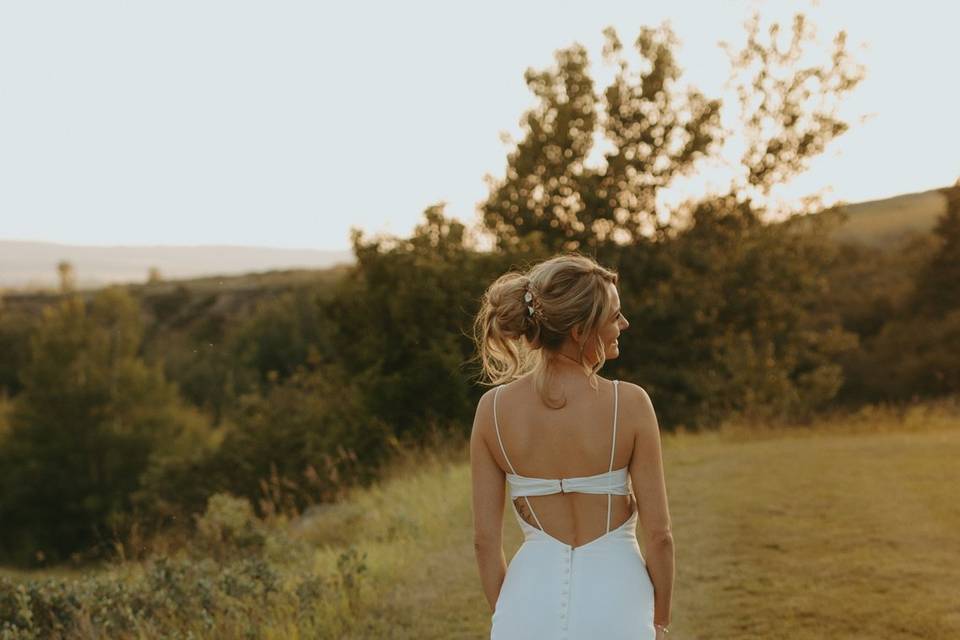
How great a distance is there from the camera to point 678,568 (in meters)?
9.19

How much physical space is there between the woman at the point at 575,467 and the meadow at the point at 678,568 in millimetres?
4233

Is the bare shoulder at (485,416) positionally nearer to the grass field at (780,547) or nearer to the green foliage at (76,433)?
the grass field at (780,547)

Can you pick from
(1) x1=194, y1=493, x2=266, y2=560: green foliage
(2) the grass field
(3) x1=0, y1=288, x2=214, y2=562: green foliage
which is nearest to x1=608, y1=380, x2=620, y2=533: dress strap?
(2) the grass field

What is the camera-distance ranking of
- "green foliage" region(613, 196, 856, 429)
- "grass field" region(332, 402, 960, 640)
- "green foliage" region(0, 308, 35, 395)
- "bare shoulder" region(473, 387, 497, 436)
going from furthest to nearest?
"green foliage" region(0, 308, 35, 395)
"green foliage" region(613, 196, 856, 429)
"grass field" region(332, 402, 960, 640)
"bare shoulder" region(473, 387, 497, 436)

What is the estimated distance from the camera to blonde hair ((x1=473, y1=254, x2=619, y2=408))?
3320 mm

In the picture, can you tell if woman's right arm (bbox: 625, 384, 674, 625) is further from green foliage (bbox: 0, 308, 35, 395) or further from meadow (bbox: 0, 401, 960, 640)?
green foliage (bbox: 0, 308, 35, 395)

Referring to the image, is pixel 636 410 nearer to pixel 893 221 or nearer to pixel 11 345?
pixel 893 221

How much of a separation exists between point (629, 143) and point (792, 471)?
15.9 meters

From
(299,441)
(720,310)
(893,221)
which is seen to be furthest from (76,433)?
(893,221)

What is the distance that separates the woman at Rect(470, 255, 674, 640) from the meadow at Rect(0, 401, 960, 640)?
4.23 m

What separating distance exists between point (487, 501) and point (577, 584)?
1.43ft

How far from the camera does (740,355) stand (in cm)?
2838

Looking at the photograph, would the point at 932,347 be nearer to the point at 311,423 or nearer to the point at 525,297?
the point at 311,423

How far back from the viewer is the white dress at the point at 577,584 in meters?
3.27
